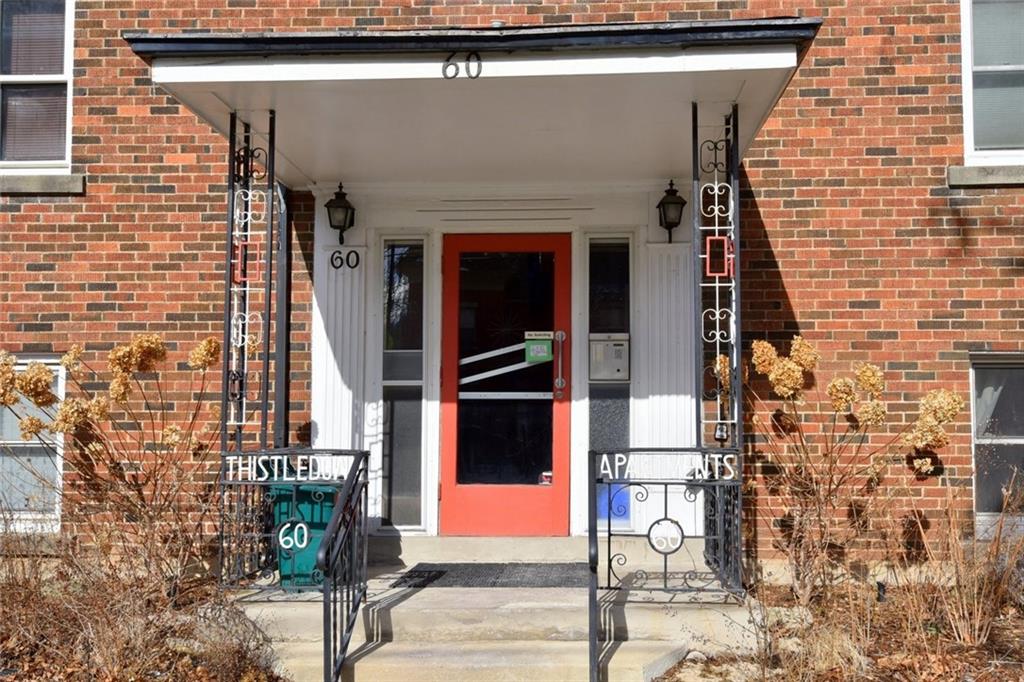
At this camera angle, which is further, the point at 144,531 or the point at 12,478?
the point at 12,478

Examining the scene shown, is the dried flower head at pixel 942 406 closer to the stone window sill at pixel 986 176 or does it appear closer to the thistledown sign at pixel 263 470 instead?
the stone window sill at pixel 986 176

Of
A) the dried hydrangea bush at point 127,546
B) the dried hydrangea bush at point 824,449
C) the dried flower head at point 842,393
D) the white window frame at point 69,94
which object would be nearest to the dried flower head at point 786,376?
→ the dried hydrangea bush at point 824,449

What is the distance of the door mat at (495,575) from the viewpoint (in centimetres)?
551

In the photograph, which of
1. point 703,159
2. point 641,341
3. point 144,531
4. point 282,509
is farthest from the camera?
point 641,341

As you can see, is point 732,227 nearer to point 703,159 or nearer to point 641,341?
point 703,159

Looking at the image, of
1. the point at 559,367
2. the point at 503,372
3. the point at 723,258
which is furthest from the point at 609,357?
the point at 723,258

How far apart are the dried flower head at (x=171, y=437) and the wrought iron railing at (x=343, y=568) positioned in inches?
56.5

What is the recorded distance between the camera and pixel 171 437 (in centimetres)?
586

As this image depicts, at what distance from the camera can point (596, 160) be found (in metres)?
6.06

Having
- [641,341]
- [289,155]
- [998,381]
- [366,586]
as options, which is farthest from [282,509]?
[998,381]

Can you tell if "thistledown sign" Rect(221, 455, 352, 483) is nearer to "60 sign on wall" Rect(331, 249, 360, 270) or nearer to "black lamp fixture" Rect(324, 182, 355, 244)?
"60 sign on wall" Rect(331, 249, 360, 270)

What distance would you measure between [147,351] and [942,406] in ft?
16.7

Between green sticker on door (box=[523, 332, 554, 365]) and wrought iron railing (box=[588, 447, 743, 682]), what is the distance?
94cm

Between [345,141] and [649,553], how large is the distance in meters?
3.50
